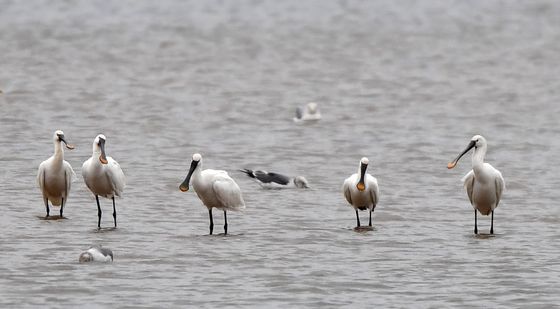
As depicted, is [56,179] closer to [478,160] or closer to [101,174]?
[101,174]

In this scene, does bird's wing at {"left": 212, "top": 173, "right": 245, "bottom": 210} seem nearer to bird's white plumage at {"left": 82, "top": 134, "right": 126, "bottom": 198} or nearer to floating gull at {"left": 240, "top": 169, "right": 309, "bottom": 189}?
bird's white plumage at {"left": 82, "top": 134, "right": 126, "bottom": 198}

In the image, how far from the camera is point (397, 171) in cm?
2286

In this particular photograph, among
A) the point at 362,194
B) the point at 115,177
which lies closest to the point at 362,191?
the point at 362,194

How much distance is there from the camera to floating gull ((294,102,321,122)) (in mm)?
27672

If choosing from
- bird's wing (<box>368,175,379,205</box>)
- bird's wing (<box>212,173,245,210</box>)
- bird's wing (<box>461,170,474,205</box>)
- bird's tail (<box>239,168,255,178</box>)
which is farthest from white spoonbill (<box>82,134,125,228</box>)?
bird's wing (<box>461,170,474,205</box>)

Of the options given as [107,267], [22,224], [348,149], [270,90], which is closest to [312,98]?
[270,90]

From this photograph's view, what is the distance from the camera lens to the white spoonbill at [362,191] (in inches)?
708

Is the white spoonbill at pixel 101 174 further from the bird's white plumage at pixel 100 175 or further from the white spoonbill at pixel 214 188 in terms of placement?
the white spoonbill at pixel 214 188

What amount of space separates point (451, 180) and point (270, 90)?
36.6ft

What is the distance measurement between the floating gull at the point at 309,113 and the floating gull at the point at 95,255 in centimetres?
1270

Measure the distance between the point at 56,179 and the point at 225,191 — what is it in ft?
6.61

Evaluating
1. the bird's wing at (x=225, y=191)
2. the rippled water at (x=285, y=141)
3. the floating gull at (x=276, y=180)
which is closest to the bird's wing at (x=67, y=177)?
the rippled water at (x=285, y=141)

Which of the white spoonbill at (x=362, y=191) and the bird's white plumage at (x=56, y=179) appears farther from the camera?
the bird's white plumage at (x=56, y=179)

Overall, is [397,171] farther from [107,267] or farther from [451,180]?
[107,267]
